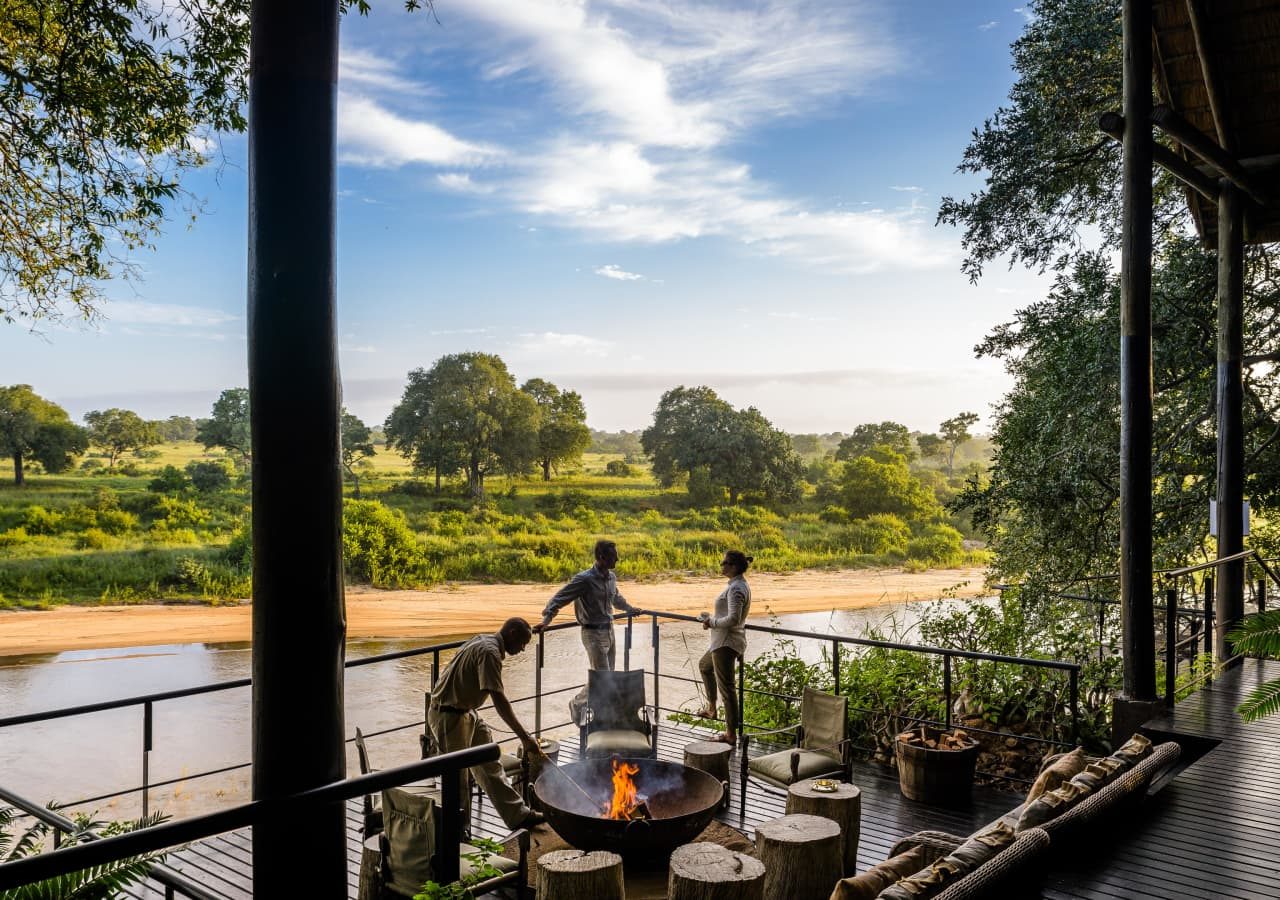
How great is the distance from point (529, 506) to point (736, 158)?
2092 centimetres

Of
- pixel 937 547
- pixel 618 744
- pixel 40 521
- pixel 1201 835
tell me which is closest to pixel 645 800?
pixel 618 744

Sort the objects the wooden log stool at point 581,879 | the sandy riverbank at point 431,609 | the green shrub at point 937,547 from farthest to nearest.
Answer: the green shrub at point 937,547 → the sandy riverbank at point 431,609 → the wooden log stool at point 581,879

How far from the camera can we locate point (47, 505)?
27391 mm

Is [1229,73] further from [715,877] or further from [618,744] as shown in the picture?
[715,877]

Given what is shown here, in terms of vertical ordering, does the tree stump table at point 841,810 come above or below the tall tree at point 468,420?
below

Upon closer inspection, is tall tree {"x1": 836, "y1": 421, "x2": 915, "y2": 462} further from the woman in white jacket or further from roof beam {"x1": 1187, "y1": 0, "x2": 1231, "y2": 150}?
the woman in white jacket

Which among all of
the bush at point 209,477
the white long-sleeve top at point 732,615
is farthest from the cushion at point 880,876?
the bush at point 209,477

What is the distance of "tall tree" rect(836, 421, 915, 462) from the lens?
1673 inches

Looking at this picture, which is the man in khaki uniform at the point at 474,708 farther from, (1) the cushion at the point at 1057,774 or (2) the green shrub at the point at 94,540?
(2) the green shrub at the point at 94,540

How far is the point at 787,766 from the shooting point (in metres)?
5.23

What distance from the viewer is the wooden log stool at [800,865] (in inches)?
157

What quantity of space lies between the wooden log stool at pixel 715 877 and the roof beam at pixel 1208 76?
6583 millimetres

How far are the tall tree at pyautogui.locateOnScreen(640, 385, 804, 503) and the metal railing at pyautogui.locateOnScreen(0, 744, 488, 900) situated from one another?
111ft

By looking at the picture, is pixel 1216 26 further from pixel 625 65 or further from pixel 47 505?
pixel 47 505
